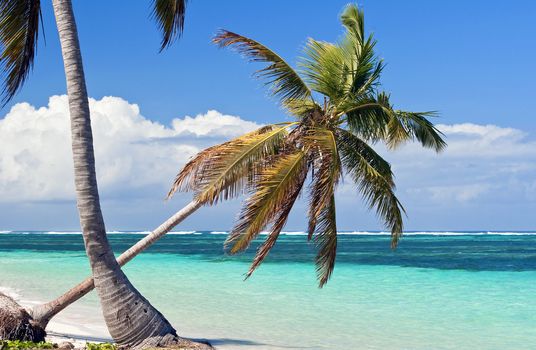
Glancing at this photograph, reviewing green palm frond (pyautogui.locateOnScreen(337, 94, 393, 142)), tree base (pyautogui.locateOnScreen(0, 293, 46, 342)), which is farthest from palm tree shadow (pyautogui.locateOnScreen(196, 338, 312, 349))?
green palm frond (pyautogui.locateOnScreen(337, 94, 393, 142))

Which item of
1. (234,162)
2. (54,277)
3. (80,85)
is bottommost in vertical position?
(54,277)

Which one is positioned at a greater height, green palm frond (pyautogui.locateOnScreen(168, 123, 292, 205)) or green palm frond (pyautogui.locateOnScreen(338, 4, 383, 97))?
green palm frond (pyautogui.locateOnScreen(338, 4, 383, 97))

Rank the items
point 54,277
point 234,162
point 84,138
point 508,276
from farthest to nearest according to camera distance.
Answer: point 508,276
point 54,277
point 234,162
point 84,138

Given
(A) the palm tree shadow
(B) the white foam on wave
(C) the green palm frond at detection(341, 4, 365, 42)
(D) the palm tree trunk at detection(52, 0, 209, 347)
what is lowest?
(B) the white foam on wave

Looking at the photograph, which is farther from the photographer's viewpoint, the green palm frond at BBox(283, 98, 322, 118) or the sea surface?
the sea surface

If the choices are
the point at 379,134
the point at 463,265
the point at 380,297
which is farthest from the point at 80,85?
the point at 463,265

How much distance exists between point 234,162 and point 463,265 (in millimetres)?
33758

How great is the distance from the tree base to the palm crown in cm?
298

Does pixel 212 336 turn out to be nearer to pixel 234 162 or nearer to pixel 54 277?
pixel 234 162

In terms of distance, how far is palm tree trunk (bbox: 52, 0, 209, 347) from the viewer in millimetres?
10547

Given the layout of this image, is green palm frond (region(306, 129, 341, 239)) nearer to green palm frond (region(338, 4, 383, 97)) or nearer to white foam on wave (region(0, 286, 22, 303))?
green palm frond (region(338, 4, 383, 97))

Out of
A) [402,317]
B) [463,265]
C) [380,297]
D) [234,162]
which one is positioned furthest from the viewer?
[463,265]

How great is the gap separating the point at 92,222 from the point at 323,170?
350 centimetres

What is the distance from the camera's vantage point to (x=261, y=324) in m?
16.3
